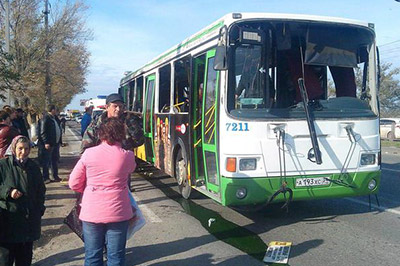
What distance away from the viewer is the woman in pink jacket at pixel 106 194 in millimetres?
3555

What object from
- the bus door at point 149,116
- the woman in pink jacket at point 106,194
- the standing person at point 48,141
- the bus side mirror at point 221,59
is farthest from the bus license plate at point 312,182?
the standing person at point 48,141

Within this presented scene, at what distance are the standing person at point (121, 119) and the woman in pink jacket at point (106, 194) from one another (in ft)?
2.50

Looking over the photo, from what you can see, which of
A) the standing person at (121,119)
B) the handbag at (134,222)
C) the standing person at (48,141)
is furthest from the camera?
the standing person at (48,141)

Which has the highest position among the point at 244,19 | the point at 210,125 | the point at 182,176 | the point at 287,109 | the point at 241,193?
the point at 244,19

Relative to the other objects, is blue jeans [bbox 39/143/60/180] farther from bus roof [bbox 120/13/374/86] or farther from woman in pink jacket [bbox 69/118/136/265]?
woman in pink jacket [bbox 69/118/136/265]

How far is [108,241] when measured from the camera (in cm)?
365

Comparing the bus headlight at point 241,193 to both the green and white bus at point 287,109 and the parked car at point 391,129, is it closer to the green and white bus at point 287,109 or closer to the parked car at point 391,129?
the green and white bus at point 287,109

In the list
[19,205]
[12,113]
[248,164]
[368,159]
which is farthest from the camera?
[12,113]

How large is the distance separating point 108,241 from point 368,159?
14.7 ft

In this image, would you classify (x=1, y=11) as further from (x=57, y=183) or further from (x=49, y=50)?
(x=57, y=183)

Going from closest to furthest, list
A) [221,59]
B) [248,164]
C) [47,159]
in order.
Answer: [221,59] → [248,164] → [47,159]

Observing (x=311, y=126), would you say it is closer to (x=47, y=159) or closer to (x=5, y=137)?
(x=5, y=137)

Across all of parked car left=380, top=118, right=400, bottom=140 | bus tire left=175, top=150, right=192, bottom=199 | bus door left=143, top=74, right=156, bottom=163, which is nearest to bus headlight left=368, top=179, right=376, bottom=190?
bus tire left=175, top=150, right=192, bottom=199

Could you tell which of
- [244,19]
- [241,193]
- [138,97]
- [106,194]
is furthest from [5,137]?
[138,97]
